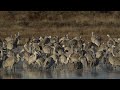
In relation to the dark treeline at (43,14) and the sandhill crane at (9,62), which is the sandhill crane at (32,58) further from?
the dark treeline at (43,14)

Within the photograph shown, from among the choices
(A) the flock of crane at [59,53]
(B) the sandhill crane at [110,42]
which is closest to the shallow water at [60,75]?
(A) the flock of crane at [59,53]

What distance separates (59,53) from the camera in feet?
25.6

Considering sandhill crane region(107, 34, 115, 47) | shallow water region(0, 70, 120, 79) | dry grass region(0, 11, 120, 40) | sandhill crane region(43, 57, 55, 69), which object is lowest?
shallow water region(0, 70, 120, 79)

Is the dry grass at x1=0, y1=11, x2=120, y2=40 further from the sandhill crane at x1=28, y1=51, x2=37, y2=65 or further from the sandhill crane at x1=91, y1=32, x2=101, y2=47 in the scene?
the sandhill crane at x1=28, y1=51, x2=37, y2=65

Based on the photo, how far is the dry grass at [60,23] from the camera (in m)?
7.92

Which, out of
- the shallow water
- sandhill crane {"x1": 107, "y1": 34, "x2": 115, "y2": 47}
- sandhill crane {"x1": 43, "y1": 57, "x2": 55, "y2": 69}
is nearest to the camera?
the shallow water

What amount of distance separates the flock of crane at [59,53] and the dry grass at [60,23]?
71 millimetres

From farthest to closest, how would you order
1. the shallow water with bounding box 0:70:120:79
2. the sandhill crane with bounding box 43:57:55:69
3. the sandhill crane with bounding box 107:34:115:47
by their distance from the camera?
the sandhill crane with bounding box 107:34:115:47
the sandhill crane with bounding box 43:57:55:69
the shallow water with bounding box 0:70:120:79

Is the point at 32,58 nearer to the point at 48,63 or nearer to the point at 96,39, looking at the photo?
the point at 48,63

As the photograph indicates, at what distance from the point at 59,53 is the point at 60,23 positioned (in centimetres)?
42

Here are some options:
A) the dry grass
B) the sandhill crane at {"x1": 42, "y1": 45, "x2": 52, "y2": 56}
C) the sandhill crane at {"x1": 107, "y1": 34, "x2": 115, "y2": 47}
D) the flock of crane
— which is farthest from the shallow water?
the dry grass

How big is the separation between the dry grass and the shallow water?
54 cm

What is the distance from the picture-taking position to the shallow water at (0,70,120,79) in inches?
299
